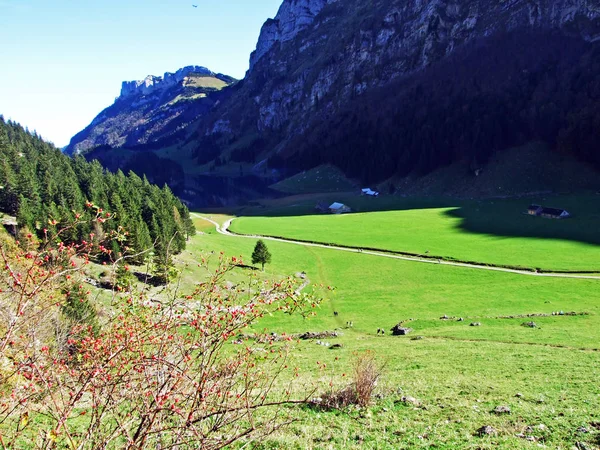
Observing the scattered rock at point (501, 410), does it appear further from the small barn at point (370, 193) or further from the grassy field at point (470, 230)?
the small barn at point (370, 193)

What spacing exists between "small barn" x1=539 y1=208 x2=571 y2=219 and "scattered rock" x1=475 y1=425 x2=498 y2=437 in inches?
3602

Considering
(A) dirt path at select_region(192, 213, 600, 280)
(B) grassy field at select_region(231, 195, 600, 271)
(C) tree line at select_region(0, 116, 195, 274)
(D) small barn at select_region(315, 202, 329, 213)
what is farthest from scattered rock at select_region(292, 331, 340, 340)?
(D) small barn at select_region(315, 202, 329, 213)

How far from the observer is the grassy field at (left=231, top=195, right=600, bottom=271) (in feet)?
217

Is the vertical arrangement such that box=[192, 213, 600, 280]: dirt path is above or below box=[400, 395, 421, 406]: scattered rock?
below

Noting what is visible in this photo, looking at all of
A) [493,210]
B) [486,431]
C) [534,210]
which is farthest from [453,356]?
[493,210]

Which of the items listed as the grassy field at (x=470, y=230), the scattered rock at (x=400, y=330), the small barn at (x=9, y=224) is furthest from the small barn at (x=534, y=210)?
the small barn at (x=9, y=224)

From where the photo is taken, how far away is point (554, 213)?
298 feet

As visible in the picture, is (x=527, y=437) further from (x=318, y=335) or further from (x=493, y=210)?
(x=493, y=210)

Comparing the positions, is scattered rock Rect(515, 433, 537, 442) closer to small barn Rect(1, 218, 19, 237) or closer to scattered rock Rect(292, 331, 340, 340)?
scattered rock Rect(292, 331, 340, 340)

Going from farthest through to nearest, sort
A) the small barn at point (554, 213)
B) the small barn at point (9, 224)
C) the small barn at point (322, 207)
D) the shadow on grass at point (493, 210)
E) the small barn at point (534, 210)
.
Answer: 1. the small barn at point (322, 207)
2. the small barn at point (534, 210)
3. the small barn at point (554, 213)
4. the shadow on grass at point (493, 210)
5. the small barn at point (9, 224)

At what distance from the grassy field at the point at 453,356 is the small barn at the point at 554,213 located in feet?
141

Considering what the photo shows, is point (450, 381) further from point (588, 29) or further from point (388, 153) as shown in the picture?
point (588, 29)

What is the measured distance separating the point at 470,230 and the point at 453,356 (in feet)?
216

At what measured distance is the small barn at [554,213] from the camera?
293 ft
